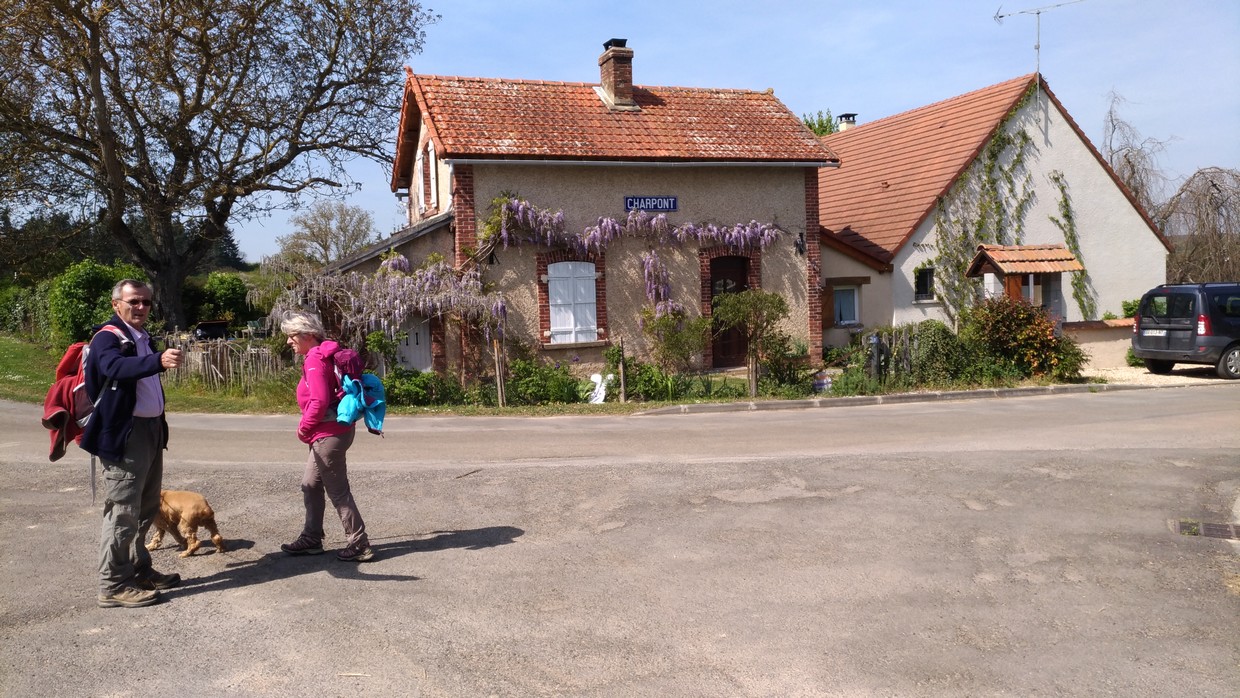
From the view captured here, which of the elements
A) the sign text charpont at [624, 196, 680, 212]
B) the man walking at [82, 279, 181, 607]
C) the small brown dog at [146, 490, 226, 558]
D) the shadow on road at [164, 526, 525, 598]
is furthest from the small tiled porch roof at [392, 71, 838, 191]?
the man walking at [82, 279, 181, 607]

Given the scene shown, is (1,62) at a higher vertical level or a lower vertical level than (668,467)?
higher

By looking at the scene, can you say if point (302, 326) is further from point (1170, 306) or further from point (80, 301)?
point (80, 301)

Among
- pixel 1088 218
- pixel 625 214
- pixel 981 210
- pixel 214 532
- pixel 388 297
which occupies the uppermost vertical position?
pixel 981 210

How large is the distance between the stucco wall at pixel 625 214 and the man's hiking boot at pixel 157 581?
1197 centimetres

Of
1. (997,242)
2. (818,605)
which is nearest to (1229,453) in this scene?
(818,605)

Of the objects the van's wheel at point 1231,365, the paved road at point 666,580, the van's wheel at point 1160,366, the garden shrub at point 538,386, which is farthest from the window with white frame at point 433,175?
the van's wheel at point 1231,365

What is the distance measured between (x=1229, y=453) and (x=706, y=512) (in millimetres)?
6757

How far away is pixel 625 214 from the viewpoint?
61.7 feet

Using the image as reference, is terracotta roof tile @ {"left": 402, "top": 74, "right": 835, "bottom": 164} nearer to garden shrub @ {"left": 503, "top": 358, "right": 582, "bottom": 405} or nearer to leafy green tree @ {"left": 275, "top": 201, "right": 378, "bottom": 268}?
garden shrub @ {"left": 503, "top": 358, "right": 582, "bottom": 405}

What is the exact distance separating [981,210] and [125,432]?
69.9ft

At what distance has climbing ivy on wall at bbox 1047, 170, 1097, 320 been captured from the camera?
24094 millimetres

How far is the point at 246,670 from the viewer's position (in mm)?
4816

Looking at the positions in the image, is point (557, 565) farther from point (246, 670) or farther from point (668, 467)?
Answer: point (668, 467)

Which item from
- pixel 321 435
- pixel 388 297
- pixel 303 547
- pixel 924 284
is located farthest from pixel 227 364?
pixel 924 284
